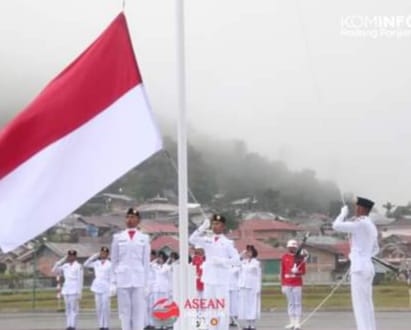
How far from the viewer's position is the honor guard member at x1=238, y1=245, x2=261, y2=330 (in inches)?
408

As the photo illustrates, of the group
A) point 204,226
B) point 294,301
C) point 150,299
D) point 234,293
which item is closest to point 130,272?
point 204,226

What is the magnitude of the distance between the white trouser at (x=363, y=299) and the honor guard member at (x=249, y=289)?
3979 mm

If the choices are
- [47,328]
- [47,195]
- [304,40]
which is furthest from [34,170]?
[304,40]

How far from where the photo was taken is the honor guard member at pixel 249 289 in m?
10.4

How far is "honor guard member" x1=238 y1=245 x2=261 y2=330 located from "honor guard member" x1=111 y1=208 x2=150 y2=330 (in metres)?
3.48

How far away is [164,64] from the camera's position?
52.5 ft

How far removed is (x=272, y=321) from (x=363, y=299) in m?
5.75

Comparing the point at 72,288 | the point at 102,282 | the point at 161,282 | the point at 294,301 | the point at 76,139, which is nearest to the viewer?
the point at 76,139

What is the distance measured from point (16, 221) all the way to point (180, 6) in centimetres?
111

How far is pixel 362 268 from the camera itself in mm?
6277

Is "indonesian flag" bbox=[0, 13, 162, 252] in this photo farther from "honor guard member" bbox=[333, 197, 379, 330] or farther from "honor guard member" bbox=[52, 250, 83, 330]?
"honor guard member" bbox=[52, 250, 83, 330]

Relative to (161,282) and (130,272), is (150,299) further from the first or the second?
(130,272)

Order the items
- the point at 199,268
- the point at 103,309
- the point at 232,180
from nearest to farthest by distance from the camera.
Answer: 1. the point at 199,268
2. the point at 103,309
3. the point at 232,180

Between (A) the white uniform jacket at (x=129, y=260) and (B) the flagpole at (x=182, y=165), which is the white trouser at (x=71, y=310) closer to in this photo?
(A) the white uniform jacket at (x=129, y=260)
